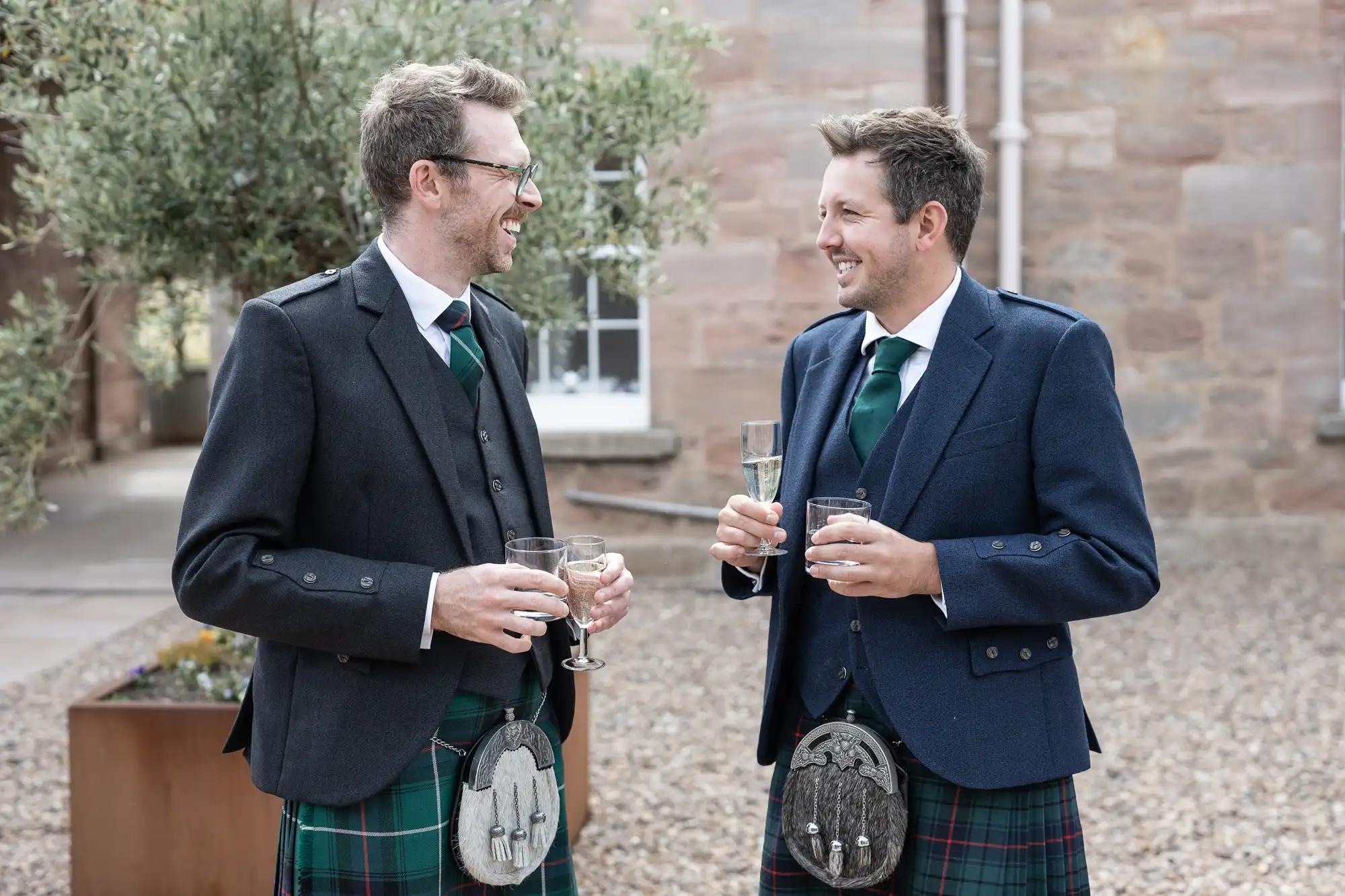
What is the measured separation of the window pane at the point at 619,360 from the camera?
863cm

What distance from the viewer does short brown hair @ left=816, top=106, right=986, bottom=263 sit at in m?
2.21

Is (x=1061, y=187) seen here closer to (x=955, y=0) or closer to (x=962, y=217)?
(x=955, y=0)

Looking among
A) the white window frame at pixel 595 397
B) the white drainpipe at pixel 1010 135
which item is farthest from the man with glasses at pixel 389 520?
the white drainpipe at pixel 1010 135

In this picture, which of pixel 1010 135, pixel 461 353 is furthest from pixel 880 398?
pixel 1010 135

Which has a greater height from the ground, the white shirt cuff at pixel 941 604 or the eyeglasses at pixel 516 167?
the eyeglasses at pixel 516 167

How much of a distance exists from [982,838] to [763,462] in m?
0.73

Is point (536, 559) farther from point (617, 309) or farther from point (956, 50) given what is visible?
point (956, 50)

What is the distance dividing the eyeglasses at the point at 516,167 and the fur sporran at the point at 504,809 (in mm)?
935

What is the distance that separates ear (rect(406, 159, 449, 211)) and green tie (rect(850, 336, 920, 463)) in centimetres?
82

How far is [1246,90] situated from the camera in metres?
8.36

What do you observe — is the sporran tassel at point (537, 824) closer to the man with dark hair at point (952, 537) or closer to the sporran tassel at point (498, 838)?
the sporran tassel at point (498, 838)

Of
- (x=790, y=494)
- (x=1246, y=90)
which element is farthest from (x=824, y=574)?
(x=1246, y=90)

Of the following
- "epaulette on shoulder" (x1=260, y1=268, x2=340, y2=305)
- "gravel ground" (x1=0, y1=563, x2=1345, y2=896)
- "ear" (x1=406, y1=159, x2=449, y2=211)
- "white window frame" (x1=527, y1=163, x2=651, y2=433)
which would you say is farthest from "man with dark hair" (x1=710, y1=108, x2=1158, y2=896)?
"white window frame" (x1=527, y1=163, x2=651, y2=433)

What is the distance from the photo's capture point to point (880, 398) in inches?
90.8
